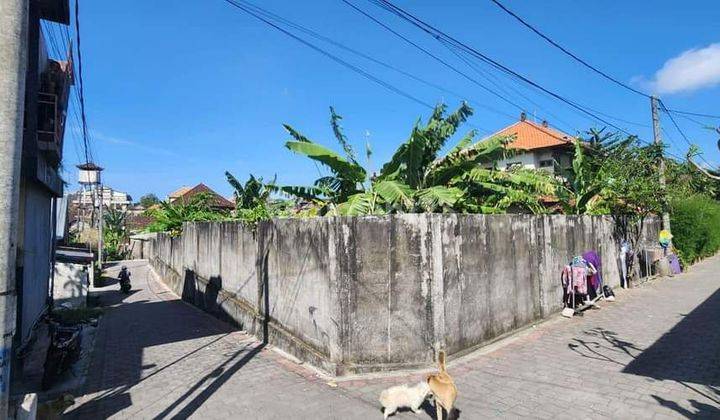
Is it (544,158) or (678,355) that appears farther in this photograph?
(544,158)

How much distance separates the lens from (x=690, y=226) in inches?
765

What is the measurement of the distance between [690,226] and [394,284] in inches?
745

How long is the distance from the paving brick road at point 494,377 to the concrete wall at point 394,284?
1.31 feet

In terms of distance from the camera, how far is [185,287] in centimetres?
1606

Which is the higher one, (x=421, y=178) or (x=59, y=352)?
(x=421, y=178)

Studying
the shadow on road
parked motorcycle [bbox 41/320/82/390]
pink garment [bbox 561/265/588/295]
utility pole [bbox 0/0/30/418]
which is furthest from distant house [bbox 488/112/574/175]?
utility pole [bbox 0/0/30/418]

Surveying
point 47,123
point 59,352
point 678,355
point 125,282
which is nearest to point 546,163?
point 678,355

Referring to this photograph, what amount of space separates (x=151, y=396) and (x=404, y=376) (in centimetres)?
345

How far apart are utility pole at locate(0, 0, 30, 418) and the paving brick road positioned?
2932mm

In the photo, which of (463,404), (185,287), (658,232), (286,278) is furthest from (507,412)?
(658,232)

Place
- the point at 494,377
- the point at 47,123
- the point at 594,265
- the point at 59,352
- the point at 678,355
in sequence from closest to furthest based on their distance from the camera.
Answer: the point at 494,377
the point at 59,352
the point at 678,355
the point at 47,123
the point at 594,265

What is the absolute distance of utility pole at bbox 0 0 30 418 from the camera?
279 centimetres

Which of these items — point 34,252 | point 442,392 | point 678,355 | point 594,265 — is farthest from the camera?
point 594,265

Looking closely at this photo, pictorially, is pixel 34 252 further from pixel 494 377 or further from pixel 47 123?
pixel 494 377
